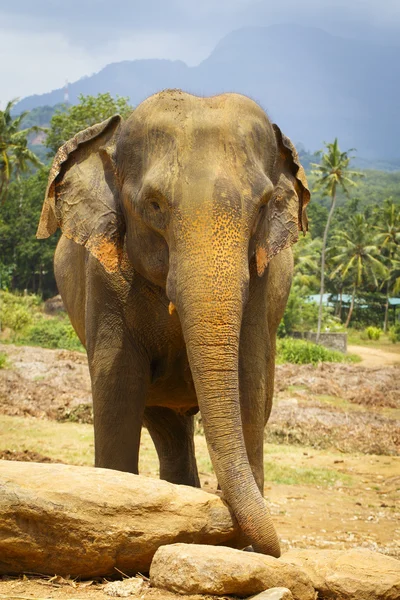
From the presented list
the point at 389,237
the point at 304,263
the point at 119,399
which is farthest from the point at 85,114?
the point at 119,399

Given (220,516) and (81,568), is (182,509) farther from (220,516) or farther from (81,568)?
(81,568)

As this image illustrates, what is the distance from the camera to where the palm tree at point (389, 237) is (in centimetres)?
5947

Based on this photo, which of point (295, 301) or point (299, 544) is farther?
point (295, 301)

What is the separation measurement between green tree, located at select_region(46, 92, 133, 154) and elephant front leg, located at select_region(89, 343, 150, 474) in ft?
122

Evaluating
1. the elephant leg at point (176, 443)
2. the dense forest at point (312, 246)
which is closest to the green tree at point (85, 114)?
the dense forest at point (312, 246)

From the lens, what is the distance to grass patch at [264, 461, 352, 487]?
11.4m

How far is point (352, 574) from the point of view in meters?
4.11

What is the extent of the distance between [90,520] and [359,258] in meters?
53.8

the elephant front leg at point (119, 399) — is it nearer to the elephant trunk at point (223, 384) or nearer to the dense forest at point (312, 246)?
the elephant trunk at point (223, 384)

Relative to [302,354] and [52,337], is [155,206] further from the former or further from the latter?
[52,337]

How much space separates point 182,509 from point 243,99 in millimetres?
2470

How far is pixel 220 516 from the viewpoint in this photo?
4156 mm

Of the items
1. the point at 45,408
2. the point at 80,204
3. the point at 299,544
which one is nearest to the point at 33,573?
the point at 80,204

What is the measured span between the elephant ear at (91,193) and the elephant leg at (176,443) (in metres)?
2.57
